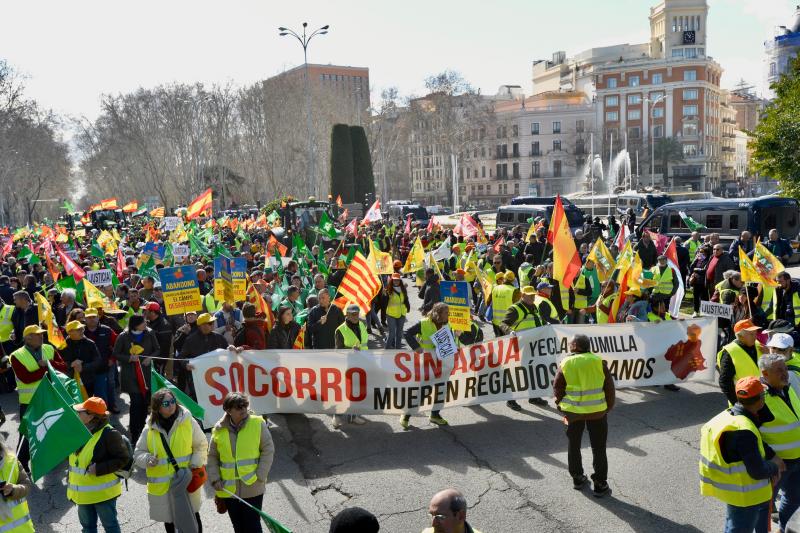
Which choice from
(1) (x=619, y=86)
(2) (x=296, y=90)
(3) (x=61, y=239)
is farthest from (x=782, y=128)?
(1) (x=619, y=86)

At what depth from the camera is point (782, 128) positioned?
1955 centimetres

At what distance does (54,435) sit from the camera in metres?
5.09

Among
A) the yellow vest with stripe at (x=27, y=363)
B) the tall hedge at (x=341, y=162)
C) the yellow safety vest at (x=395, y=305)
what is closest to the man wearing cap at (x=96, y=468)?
the yellow vest with stripe at (x=27, y=363)

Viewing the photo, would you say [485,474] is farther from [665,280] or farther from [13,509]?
[665,280]

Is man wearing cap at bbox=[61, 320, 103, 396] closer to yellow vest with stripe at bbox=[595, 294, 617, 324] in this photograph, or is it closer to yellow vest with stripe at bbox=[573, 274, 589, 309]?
yellow vest with stripe at bbox=[595, 294, 617, 324]

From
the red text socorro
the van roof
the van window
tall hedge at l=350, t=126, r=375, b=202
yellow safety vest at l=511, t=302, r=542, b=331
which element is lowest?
the red text socorro

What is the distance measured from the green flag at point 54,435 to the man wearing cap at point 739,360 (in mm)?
5377

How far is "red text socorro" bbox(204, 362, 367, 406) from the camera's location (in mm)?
7695

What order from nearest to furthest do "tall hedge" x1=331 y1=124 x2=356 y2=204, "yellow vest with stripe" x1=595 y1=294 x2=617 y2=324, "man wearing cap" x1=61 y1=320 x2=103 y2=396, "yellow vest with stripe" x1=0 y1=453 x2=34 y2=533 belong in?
"yellow vest with stripe" x1=0 y1=453 x2=34 y2=533 → "man wearing cap" x1=61 y1=320 x2=103 y2=396 → "yellow vest with stripe" x1=595 y1=294 x2=617 y2=324 → "tall hedge" x1=331 y1=124 x2=356 y2=204

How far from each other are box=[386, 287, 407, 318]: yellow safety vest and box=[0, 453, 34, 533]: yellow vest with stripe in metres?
7.43

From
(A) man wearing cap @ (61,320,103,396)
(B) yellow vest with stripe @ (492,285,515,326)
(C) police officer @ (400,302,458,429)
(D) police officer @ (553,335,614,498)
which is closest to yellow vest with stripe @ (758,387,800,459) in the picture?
(D) police officer @ (553,335,614,498)

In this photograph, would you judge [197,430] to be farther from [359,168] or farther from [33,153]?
[33,153]

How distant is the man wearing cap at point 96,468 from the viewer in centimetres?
519

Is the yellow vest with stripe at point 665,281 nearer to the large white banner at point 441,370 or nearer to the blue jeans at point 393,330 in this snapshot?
the large white banner at point 441,370
